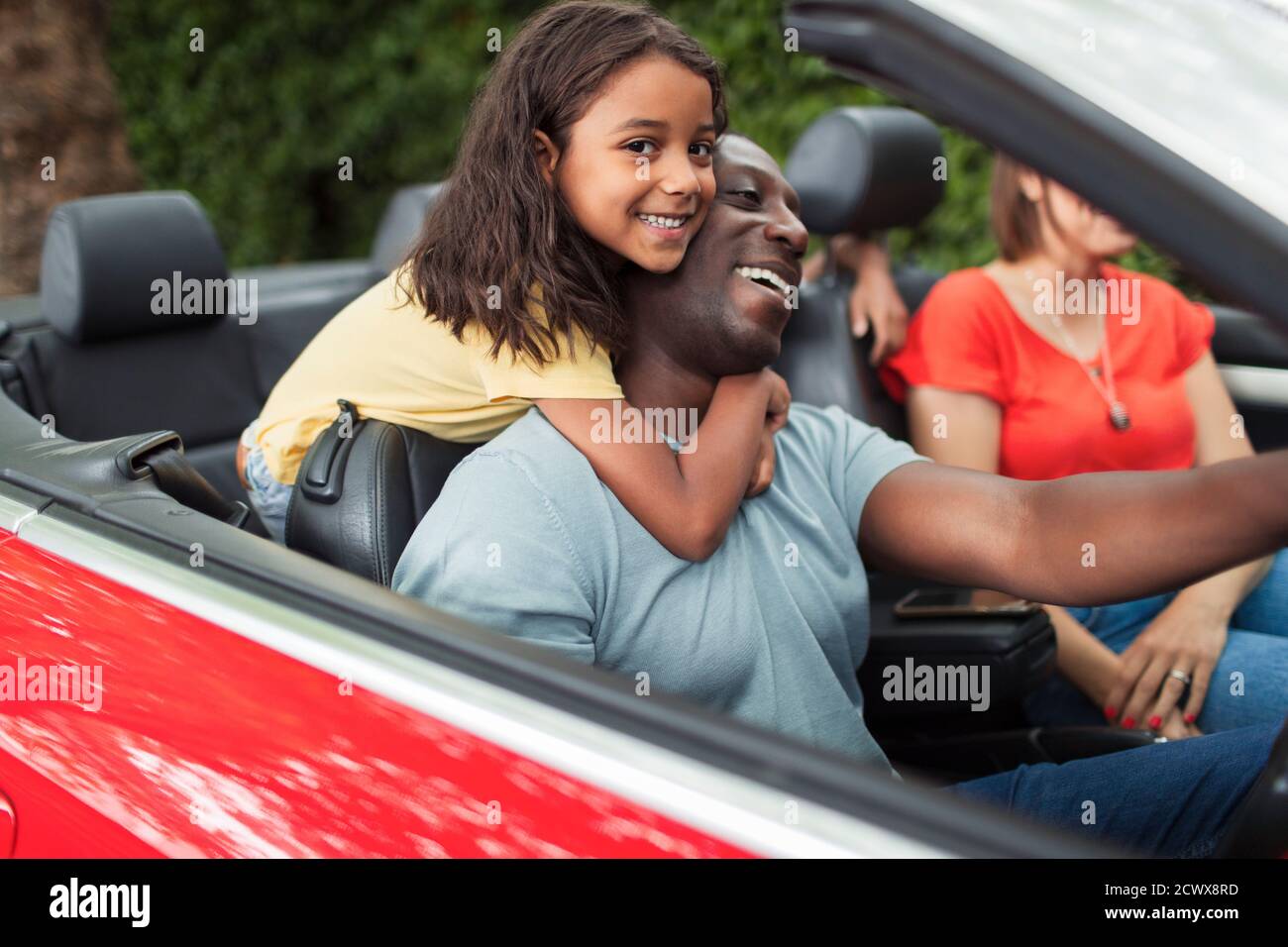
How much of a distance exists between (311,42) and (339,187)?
0.93 m

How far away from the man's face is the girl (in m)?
0.03

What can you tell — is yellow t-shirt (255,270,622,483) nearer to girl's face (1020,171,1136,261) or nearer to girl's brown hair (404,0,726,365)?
girl's brown hair (404,0,726,365)

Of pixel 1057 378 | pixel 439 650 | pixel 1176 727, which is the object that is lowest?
pixel 1176 727

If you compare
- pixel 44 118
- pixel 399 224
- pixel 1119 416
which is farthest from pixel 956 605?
pixel 44 118

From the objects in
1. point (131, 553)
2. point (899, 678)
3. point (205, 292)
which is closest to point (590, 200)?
point (131, 553)

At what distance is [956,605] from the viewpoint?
2209 millimetres

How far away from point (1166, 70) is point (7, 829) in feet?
4.33

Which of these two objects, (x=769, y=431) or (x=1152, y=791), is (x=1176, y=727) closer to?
(x=1152, y=791)

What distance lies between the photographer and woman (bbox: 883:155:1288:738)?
2.37 meters

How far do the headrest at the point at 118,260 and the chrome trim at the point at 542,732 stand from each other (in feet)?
4.42

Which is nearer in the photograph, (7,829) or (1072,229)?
(7,829)
